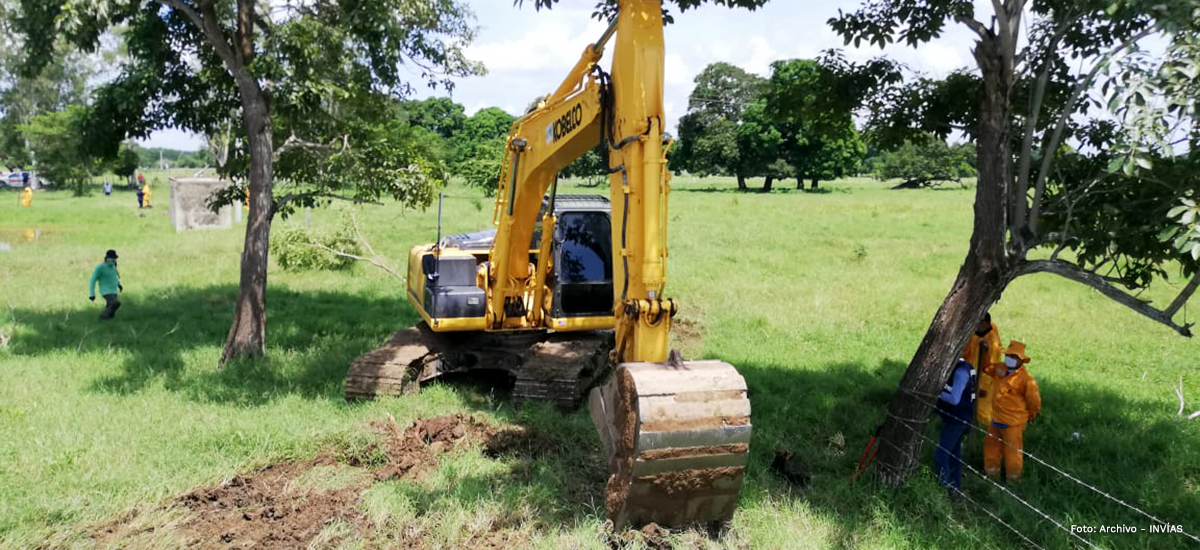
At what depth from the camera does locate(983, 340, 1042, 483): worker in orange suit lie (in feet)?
23.1

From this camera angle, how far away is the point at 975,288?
6.91 metres

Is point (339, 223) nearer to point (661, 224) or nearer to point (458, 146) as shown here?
→ point (661, 224)

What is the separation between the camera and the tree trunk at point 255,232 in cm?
1059

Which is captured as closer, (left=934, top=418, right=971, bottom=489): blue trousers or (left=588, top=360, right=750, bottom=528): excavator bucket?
(left=588, top=360, right=750, bottom=528): excavator bucket

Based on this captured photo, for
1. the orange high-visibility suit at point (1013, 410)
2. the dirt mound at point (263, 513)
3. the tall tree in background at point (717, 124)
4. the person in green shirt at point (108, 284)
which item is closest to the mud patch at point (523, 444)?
the dirt mound at point (263, 513)

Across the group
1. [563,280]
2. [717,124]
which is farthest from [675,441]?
[717,124]

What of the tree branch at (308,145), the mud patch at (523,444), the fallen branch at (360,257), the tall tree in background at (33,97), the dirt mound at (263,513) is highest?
the tall tree in background at (33,97)

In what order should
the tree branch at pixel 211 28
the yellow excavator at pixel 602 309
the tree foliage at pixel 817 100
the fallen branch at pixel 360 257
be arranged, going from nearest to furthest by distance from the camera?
the yellow excavator at pixel 602 309
the tree foliage at pixel 817 100
the tree branch at pixel 211 28
the fallen branch at pixel 360 257

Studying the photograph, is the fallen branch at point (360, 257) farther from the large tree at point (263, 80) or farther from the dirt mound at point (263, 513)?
the dirt mound at point (263, 513)

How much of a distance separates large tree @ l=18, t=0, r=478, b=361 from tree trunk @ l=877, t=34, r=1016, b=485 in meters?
7.18

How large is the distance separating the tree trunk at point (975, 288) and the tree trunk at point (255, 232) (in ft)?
26.4

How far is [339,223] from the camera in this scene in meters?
19.7

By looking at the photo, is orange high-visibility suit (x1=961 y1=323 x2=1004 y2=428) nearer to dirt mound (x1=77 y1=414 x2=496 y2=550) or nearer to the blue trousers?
the blue trousers

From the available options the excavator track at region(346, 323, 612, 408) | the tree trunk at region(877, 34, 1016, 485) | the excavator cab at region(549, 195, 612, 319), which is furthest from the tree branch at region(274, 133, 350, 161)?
the tree trunk at region(877, 34, 1016, 485)
